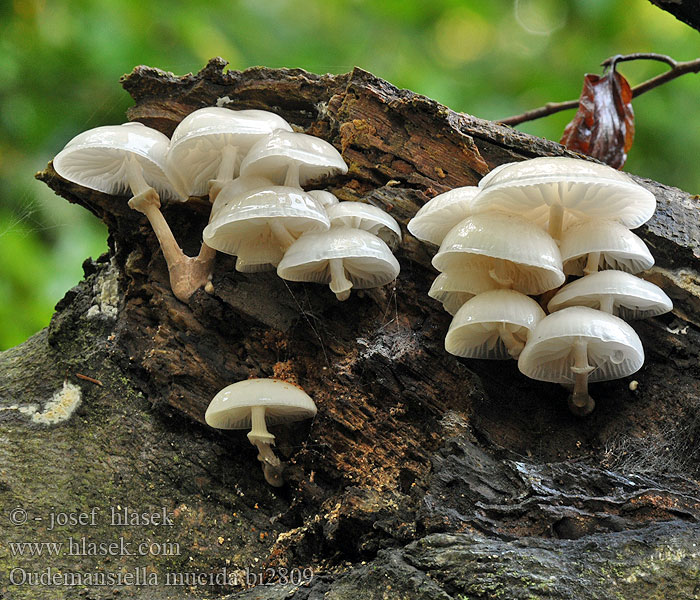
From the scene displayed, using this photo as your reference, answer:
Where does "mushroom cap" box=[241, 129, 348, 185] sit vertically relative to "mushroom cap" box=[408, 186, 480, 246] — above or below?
above

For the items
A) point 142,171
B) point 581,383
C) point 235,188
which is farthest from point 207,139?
point 581,383

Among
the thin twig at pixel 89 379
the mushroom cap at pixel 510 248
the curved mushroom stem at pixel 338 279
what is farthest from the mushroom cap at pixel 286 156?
the thin twig at pixel 89 379

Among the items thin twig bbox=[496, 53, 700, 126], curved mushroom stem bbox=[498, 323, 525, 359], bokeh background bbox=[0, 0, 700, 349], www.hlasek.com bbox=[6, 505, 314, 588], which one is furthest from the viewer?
bokeh background bbox=[0, 0, 700, 349]

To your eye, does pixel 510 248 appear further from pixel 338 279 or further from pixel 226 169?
pixel 226 169

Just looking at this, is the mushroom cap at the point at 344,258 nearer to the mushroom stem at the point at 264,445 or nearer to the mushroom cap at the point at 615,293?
the mushroom stem at the point at 264,445

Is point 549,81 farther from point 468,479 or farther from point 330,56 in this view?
point 468,479

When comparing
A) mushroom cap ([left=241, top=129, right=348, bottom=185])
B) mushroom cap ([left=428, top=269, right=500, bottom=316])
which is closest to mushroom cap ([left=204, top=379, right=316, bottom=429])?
mushroom cap ([left=428, top=269, right=500, bottom=316])

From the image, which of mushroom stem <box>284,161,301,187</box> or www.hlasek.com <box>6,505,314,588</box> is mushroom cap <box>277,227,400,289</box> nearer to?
mushroom stem <box>284,161,301,187</box>
